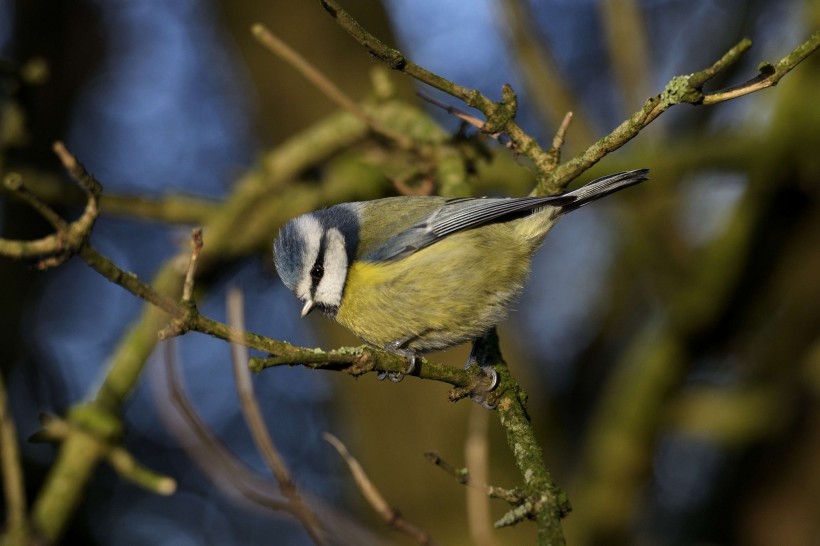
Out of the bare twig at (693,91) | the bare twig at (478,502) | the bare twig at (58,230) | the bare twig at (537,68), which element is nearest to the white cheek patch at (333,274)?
the bare twig at (478,502)

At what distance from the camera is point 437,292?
7.95 ft

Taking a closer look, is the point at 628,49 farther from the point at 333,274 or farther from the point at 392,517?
the point at 392,517

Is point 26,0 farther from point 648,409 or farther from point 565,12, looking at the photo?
point 648,409

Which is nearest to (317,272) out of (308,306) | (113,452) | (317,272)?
(317,272)

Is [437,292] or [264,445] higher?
[437,292]

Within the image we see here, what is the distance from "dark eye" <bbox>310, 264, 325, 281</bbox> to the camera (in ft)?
8.44

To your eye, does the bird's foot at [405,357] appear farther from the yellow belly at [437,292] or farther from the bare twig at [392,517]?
the bare twig at [392,517]

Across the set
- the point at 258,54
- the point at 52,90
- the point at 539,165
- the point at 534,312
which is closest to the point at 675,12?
the point at 534,312

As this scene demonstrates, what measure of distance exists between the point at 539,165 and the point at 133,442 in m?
5.20

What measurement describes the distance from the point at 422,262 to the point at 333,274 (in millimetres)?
286

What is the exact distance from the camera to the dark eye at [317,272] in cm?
257

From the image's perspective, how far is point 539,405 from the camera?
13.2 feet

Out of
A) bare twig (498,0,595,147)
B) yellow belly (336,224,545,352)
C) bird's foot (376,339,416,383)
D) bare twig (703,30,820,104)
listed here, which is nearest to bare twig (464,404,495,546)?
bird's foot (376,339,416,383)

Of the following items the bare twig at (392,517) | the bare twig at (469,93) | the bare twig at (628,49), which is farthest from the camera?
the bare twig at (628,49)
